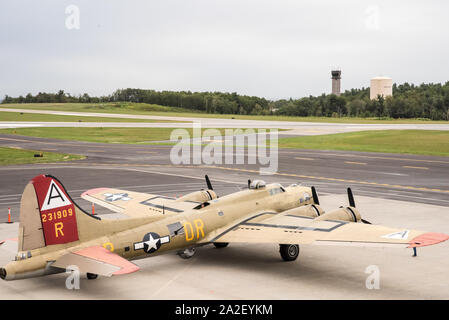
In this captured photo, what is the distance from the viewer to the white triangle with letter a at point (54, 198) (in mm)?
17500

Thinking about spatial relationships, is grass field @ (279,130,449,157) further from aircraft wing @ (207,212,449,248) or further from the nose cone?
the nose cone

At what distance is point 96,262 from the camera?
1716cm

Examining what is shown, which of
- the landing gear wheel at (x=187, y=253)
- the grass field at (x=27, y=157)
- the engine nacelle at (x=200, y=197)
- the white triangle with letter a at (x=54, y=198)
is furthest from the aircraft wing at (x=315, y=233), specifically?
the grass field at (x=27, y=157)

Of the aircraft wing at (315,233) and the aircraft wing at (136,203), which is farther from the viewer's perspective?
the aircraft wing at (136,203)

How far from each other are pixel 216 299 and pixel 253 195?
739cm

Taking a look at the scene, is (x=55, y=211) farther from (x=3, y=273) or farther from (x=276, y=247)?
(x=276, y=247)

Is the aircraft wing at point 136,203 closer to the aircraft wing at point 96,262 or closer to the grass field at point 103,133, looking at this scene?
the aircraft wing at point 96,262

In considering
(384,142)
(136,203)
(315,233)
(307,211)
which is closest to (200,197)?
(136,203)

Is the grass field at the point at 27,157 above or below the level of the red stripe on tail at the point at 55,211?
below

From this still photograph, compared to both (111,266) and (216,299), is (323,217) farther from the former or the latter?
(111,266)

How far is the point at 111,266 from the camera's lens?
16828 millimetres

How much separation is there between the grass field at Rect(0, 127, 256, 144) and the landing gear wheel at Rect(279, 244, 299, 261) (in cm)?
6385

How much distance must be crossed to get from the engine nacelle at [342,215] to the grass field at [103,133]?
210 feet

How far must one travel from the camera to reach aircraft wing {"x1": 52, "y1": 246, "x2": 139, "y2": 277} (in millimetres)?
16547
